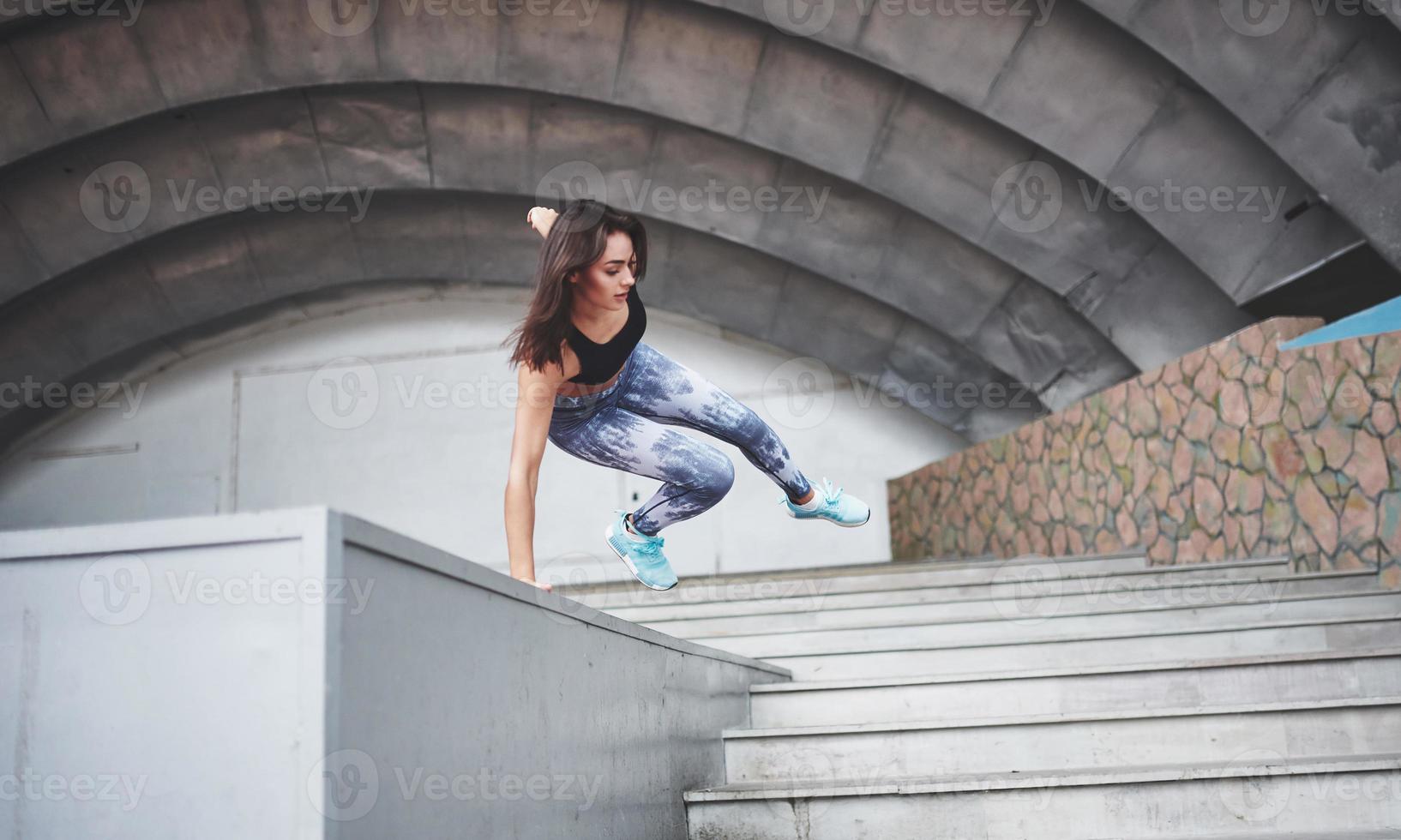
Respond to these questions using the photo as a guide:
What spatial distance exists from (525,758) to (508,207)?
295 inches

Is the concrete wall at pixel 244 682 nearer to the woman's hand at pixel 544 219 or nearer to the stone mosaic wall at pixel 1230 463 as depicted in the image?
the woman's hand at pixel 544 219

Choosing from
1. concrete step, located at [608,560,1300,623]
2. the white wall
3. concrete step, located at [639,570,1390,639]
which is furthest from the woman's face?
the white wall

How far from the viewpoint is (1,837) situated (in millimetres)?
1060

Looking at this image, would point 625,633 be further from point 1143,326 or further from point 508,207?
point 508,207

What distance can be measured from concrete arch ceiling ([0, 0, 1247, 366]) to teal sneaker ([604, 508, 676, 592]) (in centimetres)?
458

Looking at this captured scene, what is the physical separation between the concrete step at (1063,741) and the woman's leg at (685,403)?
2.28ft

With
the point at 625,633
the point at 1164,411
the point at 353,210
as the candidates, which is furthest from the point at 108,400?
the point at 625,633

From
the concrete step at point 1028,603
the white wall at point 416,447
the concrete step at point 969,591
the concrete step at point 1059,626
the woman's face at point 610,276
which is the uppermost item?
the white wall at point 416,447

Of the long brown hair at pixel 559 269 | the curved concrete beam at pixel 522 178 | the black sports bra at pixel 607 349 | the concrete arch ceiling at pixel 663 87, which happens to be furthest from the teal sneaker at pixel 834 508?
the curved concrete beam at pixel 522 178

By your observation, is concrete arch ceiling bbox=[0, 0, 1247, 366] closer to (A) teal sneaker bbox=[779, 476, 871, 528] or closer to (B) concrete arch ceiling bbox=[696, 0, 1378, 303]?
(B) concrete arch ceiling bbox=[696, 0, 1378, 303]

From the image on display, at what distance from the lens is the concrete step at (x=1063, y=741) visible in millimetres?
2260

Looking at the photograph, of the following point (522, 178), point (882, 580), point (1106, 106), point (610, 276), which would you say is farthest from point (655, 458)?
point (522, 178)

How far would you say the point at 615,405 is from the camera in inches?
97.2

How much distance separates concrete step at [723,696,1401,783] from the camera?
2.26 meters
